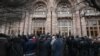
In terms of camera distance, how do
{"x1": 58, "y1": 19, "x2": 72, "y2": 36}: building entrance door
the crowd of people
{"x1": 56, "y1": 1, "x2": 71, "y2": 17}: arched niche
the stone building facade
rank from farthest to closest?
1. {"x1": 56, "y1": 1, "x2": 71, "y2": 17}: arched niche
2. {"x1": 58, "y1": 19, "x2": 72, "y2": 36}: building entrance door
3. the stone building facade
4. the crowd of people

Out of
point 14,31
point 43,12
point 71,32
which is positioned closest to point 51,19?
point 43,12

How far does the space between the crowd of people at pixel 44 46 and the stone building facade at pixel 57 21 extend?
1359cm

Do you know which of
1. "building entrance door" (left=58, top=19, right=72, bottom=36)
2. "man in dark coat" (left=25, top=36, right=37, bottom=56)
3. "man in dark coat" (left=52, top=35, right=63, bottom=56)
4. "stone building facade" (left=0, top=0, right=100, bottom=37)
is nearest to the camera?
"man in dark coat" (left=25, top=36, right=37, bottom=56)

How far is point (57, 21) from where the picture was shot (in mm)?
25172

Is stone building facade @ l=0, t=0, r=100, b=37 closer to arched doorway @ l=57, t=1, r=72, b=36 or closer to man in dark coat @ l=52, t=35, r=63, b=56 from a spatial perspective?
arched doorway @ l=57, t=1, r=72, b=36

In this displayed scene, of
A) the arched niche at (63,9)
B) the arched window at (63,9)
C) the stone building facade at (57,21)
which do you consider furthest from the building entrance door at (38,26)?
the arched window at (63,9)

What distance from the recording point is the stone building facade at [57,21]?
79.8ft

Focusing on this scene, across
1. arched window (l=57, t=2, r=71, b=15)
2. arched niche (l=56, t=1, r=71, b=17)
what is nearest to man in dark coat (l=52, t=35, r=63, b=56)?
arched niche (l=56, t=1, r=71, b=17)

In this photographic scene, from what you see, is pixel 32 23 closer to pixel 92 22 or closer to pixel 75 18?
pixel 75 18

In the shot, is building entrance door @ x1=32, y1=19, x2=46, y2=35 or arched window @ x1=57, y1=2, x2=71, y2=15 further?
arched window @ x1=57, y1=2, x2=71, y2=15

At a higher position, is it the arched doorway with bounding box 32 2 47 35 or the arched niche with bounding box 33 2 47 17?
the arched niche with bounding box 33 2 47 17

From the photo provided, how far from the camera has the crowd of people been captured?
790 centimetres

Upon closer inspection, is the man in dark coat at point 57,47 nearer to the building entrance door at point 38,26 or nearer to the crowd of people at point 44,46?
the crowd of people at point 44,46

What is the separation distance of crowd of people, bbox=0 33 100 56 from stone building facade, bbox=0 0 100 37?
13.6m
